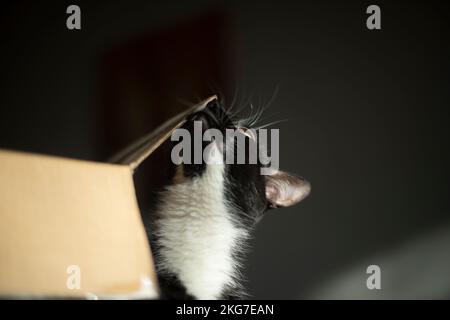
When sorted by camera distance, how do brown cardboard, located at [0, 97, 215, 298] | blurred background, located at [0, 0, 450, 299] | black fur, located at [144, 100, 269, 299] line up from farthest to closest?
1. blurred background, located at [0, 0, 450, 299]
2. black fur, located at [144, 100, 269, 299]
3. brown cardboard, located at [0, 97, 215, 298]

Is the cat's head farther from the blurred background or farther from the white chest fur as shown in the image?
the blurred background

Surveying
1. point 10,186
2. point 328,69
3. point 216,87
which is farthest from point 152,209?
point 328,69

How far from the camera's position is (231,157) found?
31.3 inches

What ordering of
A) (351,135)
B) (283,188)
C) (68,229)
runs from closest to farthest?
(68,229), (283,188), (351,135)

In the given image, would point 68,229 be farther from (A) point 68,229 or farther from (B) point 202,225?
(B) point 202,225

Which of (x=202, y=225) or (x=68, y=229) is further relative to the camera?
(x=202, y=225)

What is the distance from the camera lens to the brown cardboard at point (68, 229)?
531mm

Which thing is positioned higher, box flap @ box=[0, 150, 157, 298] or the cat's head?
the cat's head

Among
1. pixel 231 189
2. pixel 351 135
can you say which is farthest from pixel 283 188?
pixel 351 135

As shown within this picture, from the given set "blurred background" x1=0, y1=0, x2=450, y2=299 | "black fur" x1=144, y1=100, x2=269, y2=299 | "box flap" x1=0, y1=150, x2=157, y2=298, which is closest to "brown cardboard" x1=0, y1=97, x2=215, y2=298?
"box flap" x1=0, y1=150, x2=157, y2=298

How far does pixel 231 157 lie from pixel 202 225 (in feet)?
0.44

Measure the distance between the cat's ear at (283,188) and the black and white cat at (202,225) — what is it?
128 millimetres

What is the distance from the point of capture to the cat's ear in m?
0.95

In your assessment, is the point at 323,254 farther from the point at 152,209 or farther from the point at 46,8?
the point at 46,8
